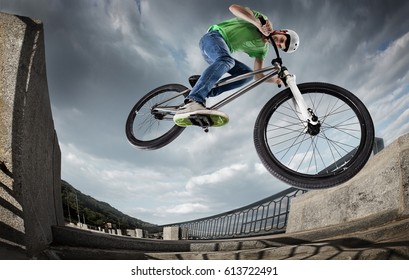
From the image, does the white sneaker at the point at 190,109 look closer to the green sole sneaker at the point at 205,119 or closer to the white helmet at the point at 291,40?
the green sole sneaker at the point at 205,119

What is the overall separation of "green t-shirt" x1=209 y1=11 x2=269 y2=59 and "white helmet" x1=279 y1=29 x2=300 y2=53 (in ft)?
0.78

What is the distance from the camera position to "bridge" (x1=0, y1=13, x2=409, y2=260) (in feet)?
6.27

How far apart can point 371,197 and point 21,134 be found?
3386mm

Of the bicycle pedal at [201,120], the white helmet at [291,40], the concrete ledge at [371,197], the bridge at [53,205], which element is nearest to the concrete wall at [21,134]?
the bridge at [53,205]

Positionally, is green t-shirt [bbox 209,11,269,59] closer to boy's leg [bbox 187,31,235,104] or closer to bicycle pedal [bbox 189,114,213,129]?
boy's leg [bbox 187,31,235,104]

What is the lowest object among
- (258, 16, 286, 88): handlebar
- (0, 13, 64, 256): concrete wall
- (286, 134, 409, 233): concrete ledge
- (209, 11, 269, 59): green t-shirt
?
(286, 134, 409, 233): concrete ledge

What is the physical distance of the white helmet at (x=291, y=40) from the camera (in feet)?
7.79

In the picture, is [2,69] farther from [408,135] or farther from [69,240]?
[408,135]

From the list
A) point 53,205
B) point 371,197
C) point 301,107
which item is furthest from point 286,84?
point 53,205

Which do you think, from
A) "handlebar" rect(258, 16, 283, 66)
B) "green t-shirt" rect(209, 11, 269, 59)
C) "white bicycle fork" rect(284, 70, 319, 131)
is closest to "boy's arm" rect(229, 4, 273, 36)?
"handlebar" rect(258, 16, 283, 66)

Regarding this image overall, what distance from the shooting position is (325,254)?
1.99 metres

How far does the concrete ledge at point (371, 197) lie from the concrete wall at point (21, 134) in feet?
8.64

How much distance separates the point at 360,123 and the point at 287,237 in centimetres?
123
